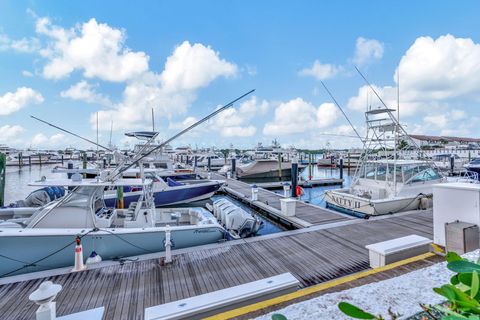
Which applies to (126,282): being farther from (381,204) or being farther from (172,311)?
(381,204)

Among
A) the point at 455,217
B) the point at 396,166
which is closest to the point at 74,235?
the point at 455,217

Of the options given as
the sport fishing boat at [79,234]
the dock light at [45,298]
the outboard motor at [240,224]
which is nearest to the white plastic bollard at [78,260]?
the sport fishing boat at [79,234]

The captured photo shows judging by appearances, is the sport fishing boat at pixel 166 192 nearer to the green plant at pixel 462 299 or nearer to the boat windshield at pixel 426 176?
the boat windshield at pixel 426 176

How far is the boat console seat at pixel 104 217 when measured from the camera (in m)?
5.44

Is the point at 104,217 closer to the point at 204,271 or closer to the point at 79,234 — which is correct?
the point at 79,234

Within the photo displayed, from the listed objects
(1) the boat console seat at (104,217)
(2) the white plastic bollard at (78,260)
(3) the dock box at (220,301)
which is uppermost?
(1) the boat console seat at (104,217)

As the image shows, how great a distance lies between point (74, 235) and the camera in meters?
4.73

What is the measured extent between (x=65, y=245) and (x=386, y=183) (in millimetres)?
10175

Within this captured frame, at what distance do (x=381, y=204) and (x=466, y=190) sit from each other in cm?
452

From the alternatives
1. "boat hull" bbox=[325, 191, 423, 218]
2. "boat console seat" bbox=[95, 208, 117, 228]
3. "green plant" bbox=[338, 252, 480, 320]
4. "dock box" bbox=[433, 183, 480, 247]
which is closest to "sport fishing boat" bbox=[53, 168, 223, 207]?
"boat console seat" bbox=[95, 208, 117, 228]

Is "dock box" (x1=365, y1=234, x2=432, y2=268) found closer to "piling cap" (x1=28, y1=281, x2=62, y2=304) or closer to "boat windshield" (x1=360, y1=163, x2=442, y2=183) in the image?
"piling cap" (x1=28, y1=281, x2=62, y2=304)

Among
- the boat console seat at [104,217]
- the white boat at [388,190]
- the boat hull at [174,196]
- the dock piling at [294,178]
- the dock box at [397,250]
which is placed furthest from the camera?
the dock piling at [294,178]

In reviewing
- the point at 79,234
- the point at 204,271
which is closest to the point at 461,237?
the point at 204,271

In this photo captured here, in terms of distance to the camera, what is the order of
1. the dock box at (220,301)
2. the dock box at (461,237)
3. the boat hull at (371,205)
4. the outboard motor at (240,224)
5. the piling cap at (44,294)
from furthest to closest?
the boat hull at (371,205), the outboard motor at (240,224), the dock box at (461,237), the dock box at (220,301), the piling cap at (44,294)
